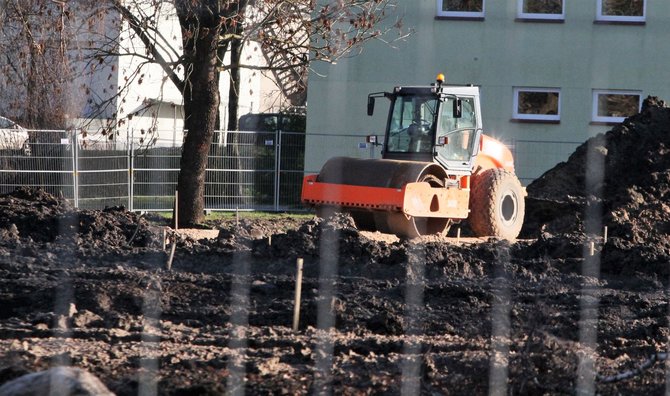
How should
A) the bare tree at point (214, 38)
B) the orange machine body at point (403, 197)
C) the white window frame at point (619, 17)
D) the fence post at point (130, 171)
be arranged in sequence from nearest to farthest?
1. the orange machine body at point (403, 197)
2. the bare tree at point (214, 38)
3. the fence post at point (130, 171)
4. the white window frame at point (619, 17)

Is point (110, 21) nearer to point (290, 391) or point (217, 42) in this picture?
point (217, 42)

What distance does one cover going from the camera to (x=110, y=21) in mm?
16891

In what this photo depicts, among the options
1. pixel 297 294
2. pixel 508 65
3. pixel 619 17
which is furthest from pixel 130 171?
pixel 297 294

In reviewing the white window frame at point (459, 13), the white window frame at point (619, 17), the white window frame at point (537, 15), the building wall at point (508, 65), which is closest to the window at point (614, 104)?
the building wall at point (508, 65)

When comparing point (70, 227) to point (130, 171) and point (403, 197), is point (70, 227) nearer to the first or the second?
point (403, 197)

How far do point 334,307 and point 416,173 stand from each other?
5.78 metres

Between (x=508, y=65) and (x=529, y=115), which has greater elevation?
(x=508, y=65)

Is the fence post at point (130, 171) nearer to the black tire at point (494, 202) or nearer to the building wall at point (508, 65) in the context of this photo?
the building wall at point (508, 65)

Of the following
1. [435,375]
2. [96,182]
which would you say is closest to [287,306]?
[435,375]

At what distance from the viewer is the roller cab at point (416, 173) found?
1426cm

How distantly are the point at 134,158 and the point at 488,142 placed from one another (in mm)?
7647

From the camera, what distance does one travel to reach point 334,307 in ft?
28.4

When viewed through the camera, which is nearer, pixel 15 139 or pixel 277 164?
pixel 15 139

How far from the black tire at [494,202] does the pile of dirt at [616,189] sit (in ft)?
1.98
